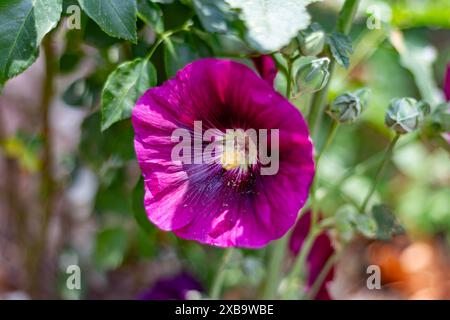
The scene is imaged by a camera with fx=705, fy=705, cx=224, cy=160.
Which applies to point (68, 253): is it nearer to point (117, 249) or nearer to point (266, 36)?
point (117, 249)

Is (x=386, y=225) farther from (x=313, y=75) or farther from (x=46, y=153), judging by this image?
(x=46, y=153)

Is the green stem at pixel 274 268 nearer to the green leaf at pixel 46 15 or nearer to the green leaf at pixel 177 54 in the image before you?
the green leaf at pixel 177 54

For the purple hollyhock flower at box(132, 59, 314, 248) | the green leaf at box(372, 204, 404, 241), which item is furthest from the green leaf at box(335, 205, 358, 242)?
the purple hollyhock flower at box(132, 59, 314, 248)

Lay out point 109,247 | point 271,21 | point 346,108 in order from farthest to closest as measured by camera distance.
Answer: point 109,247
point 346,108
point 271,21

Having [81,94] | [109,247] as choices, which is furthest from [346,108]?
[109,247]

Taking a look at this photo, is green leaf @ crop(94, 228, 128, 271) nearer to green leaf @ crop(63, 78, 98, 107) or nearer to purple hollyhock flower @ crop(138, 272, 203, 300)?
purple hollyhock flower @ crop(138, 272, 203, 300)

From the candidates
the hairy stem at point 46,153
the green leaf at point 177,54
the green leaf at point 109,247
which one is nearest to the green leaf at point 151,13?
the green leaf at point 177,54
